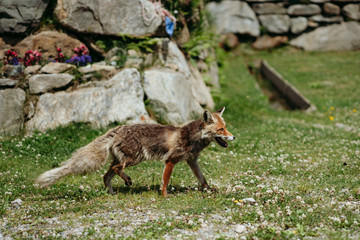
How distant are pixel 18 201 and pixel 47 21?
9046 millimetres

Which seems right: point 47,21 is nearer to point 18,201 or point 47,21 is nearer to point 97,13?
point 97,13

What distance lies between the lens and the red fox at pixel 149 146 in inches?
297

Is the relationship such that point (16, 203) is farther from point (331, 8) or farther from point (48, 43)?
point (331, 8)

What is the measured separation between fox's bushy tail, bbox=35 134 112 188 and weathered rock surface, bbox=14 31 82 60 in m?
7.44

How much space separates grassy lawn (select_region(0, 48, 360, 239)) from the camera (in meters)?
5.80

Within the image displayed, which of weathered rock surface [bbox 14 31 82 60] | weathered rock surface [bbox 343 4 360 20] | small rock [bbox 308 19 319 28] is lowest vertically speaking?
small rock [bbox 308 19 319 28]

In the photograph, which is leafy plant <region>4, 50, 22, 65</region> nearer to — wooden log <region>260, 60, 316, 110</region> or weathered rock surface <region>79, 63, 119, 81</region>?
weathered rock surface <region>79, 63, 119, 81</region>

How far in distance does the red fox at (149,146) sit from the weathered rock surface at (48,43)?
24.2ft

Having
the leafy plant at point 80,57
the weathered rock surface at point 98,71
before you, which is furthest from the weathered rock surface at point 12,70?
the weathered rock surface at point 98,71

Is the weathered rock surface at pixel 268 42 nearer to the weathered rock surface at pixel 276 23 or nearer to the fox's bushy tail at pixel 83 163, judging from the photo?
the weathered rock surface at pixel 276 23

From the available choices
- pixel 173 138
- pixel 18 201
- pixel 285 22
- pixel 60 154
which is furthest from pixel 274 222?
pixel 285 22

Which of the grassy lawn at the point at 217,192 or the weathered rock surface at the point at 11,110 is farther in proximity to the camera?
the weathered rock surface at the point at 11,110

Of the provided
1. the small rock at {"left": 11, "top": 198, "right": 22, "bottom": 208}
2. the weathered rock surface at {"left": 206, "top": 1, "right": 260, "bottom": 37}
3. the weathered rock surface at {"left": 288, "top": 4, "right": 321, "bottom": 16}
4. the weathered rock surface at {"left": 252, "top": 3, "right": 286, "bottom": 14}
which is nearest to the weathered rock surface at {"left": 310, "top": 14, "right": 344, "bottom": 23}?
the weathered rock surface at {"left": 288, "top": 4, "right": 321, "bottom": 16}

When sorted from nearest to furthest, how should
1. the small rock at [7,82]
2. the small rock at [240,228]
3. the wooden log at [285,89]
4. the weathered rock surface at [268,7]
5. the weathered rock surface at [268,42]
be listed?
1. the small rock at [240,228]
2. the small rock at [7,82]
3. the wooden log at [285,89]
4. the weathered rock surface at [268,7]
5. the weathered rock surface at [268,42]
